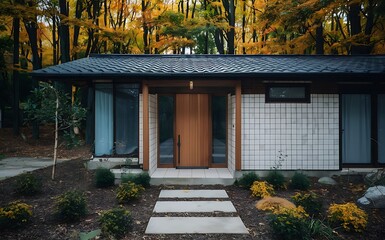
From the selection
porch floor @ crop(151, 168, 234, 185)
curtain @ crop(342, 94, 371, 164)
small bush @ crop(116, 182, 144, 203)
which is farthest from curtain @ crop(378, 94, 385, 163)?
small bush @ crop(116, 182, 144, 203)

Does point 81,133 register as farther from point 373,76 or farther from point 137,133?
point 373,76

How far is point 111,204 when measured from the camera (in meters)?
5.89

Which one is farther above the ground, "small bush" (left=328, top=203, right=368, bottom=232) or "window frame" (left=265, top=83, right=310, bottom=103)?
"window frame" (left=265, top=83, right=310, bottom=103)

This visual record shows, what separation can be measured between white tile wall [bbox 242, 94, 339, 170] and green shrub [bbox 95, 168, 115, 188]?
148 inches

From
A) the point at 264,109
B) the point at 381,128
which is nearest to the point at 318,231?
the point at 264,109

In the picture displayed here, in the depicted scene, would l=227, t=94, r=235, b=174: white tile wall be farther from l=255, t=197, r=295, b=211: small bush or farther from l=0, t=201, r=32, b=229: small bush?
l=0, t=201, r=32, b=229: small bush

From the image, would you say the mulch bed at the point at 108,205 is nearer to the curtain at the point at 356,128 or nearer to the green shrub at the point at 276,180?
the green shrub at the point at 276,180

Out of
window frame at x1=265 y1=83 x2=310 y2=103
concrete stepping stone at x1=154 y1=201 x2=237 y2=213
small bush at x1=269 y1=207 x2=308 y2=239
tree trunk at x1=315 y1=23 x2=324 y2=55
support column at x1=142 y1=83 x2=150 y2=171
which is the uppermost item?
tree trunk at x1=315 y1=23 x2=324 y2=55

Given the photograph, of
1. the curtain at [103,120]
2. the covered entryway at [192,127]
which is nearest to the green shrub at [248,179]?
the covered entryway at [192,127]

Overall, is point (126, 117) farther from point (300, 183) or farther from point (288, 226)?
point (288, 226)

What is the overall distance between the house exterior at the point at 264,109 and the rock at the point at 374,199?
209 cm

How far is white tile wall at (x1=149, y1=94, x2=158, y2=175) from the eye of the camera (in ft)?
26.8

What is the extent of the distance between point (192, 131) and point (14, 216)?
5.65 metres

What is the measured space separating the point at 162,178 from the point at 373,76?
640cm
